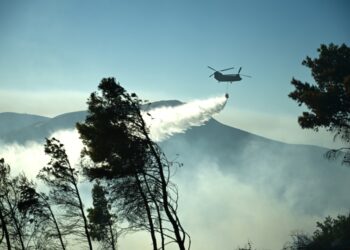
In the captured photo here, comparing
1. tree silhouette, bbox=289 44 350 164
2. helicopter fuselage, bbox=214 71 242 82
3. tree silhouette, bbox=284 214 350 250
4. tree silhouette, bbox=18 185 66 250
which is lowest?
tree silhouette, bbox=284 214 350 250

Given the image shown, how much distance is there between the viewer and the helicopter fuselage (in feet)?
212

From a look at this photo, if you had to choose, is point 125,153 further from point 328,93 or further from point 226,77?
point 226,77

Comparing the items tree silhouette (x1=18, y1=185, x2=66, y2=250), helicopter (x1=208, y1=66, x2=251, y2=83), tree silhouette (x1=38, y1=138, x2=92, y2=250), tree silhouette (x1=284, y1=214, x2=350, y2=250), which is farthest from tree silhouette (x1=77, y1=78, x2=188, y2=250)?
helicopter (x1=208, y1=66, x2=251, y2=83)

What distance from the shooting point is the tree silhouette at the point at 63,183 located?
24.9 metres

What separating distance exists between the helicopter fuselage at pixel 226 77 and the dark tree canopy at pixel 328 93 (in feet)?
116

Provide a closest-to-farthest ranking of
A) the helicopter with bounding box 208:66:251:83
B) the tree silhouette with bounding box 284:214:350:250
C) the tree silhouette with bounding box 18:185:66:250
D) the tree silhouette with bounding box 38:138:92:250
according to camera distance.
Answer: the tree silhouette with bounding box 38:138:92:250, the tree silhouette with bounding box 18:185:66:250, the tree silhouette with bounding box 284:214:350:250, the helicopter with bounding box 208:66:251:83

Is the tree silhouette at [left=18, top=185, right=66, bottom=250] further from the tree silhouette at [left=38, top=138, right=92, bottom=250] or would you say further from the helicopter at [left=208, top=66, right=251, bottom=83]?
the helicopter at [left=208, top=66, right=251, bottom=83]

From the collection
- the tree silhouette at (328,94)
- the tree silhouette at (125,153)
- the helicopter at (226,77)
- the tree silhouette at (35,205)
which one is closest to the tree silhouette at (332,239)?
the tree silhouette at (328,94)

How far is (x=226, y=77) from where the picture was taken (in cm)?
6494

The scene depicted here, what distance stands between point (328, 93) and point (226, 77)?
127ft

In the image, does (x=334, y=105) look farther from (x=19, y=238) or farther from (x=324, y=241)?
(x=19, y=238)

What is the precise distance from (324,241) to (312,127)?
8.57 m

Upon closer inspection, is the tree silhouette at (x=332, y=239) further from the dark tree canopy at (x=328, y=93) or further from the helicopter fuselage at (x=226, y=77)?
the helicopter fuselage at (x=226, y=77)

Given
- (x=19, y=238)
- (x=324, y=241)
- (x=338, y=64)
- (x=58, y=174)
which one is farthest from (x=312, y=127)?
(x=19, y=238)
